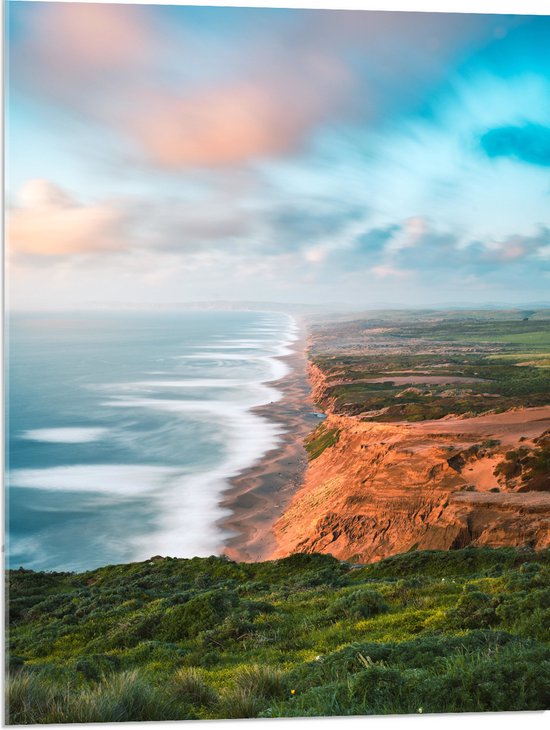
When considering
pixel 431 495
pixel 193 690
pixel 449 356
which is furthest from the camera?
pixel 431 495

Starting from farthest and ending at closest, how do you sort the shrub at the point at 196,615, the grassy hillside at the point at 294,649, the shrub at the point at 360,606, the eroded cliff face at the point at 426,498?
the eroded cliff face at the point at 426,498 < the shrub at the point at 196,615 < the shrub at the point at 360,606 < the grassy hillside at the point at 294,649

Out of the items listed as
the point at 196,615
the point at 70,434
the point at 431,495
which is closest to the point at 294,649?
the point at 196,615

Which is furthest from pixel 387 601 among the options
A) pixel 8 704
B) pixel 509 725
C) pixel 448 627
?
pixel 8 704

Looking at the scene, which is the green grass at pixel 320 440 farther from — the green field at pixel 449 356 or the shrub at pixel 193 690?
the shrub at pixel 193 690

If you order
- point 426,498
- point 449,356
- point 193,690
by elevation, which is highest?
point 449,356

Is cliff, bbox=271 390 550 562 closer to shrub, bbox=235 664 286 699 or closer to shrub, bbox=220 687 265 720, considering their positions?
shrub, bbox=235 664 286 699

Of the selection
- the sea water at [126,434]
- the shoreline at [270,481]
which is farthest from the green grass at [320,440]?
the sea water at [126,434]

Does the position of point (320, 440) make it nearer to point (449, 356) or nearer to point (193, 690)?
point (449, 356)
